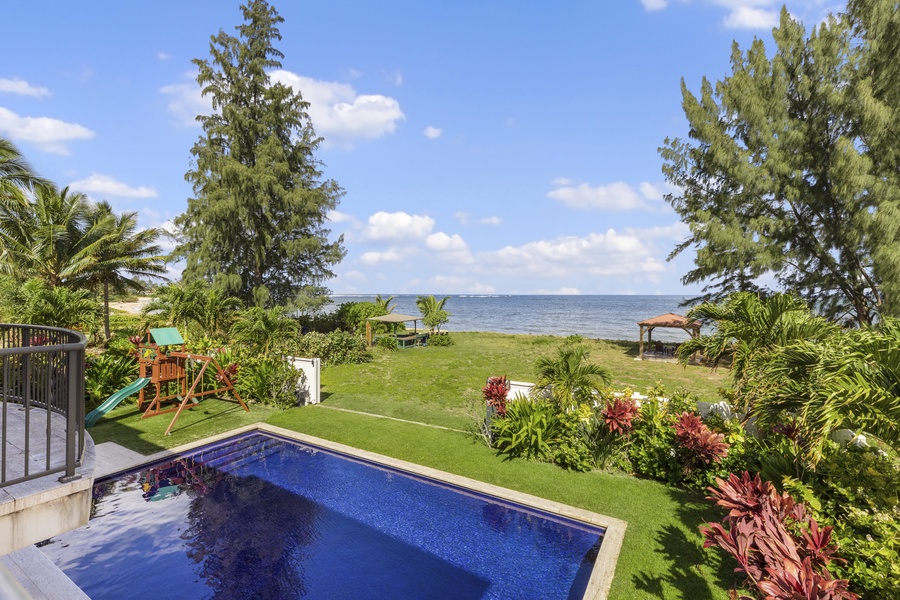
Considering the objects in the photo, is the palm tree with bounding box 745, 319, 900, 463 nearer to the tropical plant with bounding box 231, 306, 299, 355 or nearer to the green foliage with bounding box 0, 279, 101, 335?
the tropical plant with bounding box 231, 306, 299, 355

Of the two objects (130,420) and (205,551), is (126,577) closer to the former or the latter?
(205,551)

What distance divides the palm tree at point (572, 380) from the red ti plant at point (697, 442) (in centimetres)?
160

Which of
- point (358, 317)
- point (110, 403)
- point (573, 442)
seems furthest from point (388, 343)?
point (573, 442)

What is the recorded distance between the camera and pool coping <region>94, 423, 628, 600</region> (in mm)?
4809

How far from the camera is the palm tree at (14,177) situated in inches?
706

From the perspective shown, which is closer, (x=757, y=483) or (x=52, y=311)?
(x=757, y=483)

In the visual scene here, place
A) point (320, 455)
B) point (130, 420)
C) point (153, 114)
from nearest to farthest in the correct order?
1. point (320, 455)
2. point (130, 420)
3. point (153, 114)

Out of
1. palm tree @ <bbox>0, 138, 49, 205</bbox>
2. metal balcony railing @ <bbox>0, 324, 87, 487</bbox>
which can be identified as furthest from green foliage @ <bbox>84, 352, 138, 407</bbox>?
palm tree @ <bbox>0, 138, 49, 205</bbox>

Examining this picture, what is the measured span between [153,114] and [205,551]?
1399 centimetres

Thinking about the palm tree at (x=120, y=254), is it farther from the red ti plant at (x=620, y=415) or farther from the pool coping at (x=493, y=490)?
the red ti plant at (x=620, y=415)

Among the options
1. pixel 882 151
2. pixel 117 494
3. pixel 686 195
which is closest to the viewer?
pixel 117 494

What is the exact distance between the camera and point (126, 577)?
4730 mm

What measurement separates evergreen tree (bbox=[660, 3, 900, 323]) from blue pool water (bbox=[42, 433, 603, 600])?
2286 cm

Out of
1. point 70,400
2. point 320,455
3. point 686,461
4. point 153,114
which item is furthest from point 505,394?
point 153,114
